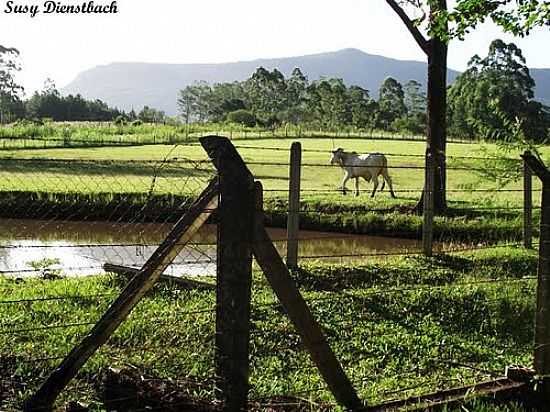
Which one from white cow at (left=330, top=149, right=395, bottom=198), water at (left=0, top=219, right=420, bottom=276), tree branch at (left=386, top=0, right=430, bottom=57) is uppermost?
tree branch at (left=386, top=0, right=430, bottom=57)

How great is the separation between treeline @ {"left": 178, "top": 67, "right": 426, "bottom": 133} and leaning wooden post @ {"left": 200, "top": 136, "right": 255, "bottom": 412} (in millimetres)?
60987

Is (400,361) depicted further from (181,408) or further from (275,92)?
(275,92)

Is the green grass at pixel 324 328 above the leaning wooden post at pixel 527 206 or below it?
below

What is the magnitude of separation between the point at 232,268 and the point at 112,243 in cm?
969

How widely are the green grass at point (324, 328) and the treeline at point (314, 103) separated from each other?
56.2 meters

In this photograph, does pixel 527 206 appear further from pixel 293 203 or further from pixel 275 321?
pixel 275 321

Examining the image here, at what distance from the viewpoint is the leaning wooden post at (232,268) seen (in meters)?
3.48

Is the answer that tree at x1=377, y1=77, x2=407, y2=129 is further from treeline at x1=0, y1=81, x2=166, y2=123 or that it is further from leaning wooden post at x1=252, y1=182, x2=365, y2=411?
leaning wooden post at x1=252, y1=182, x2=365, y2=411

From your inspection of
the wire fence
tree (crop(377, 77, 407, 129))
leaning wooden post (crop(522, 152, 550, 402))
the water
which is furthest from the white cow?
tree (crop(377, 77, 407, 129))

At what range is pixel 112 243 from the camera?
12.9 m

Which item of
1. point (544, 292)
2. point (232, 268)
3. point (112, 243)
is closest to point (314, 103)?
point (112, 243)

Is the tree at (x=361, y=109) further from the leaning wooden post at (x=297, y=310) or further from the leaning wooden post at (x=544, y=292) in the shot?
the leaning wooden post at (x=297, y=310)

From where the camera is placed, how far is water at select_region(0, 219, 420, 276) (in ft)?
36.6

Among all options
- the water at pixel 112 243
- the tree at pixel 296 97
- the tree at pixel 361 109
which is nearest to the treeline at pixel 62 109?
the tree at pixel 296 97
